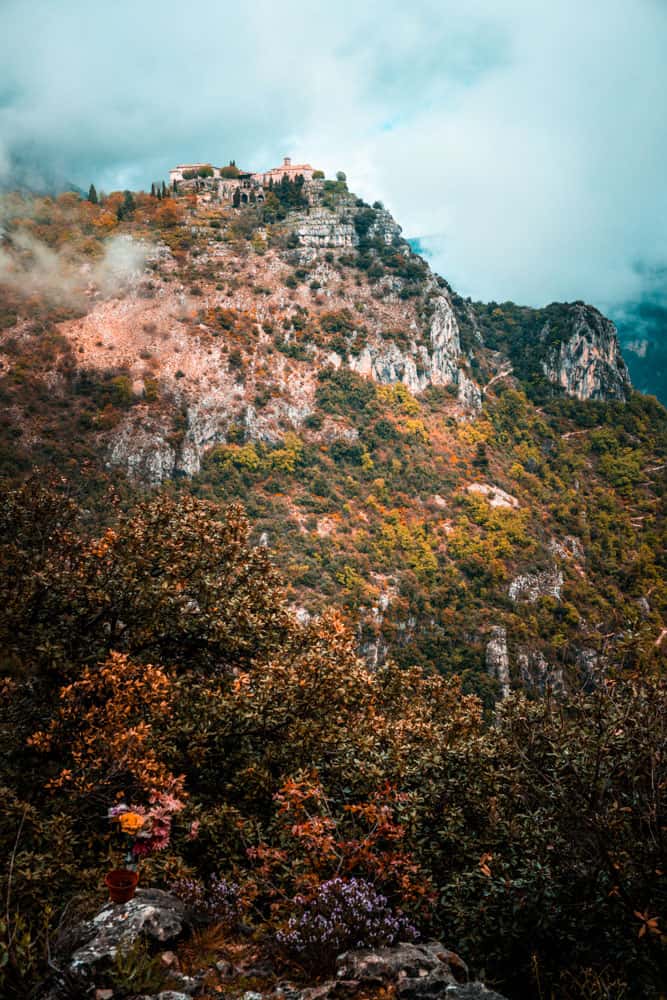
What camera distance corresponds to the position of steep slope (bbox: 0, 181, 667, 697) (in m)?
91.1

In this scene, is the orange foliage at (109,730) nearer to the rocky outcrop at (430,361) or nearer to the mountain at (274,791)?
the mountain at (274,791)

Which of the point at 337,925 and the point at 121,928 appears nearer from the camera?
the point at 121,928

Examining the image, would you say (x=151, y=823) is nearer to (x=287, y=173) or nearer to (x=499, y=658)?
(x=499, y=658)

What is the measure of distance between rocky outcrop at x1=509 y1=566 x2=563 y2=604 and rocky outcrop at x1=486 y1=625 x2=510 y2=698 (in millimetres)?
12139

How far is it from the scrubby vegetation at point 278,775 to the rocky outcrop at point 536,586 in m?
91.5

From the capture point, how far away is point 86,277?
120 metres

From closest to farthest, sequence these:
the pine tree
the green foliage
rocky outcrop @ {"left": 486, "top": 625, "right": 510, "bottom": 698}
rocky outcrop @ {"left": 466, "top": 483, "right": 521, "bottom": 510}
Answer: the green foliage, rocky outcrop @ {"left": 486, "top": 625, "right": 510, "bottom": 698}, rocky outcrop @ {"left": 466, "top": 483, "right": 521, "bottom": 510}, the pine tree

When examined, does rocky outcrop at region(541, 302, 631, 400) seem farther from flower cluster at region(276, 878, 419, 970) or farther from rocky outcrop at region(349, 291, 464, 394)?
flower cluster at region(276, 878, 419, 970)

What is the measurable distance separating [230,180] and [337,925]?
191m

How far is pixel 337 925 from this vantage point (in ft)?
21.7

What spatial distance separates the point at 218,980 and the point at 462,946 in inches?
150

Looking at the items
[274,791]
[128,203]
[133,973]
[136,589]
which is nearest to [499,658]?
[274,791]

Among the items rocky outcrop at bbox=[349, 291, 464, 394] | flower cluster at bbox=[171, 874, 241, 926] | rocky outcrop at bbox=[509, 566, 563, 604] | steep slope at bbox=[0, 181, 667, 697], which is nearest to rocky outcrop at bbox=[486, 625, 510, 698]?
steep slope at bbox=[0, 181, 667, 697]

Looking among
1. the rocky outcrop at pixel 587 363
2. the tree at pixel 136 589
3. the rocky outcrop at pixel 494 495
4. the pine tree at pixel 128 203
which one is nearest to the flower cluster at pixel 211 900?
the tree at pixel 136 589
